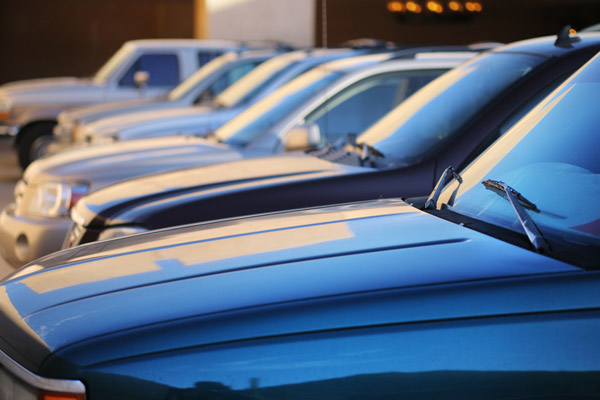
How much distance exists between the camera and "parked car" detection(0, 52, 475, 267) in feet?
19.5

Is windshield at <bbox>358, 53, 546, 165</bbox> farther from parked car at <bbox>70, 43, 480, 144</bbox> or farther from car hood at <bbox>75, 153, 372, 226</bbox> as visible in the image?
parked car at <bbox>70, 43, 480, 144</bbox>

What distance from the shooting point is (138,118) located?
1033 centimetres

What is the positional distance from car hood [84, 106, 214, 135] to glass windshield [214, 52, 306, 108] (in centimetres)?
22

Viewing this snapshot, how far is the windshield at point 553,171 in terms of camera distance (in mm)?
2467

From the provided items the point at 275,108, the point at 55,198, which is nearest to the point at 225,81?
the point at 275,108

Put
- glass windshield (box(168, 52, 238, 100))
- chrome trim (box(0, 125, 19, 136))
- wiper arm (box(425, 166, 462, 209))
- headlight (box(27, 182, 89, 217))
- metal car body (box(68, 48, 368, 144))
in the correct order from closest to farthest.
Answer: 1. wiper arm (box(425, 166, 462, 209))
2. headlight (box(27, 182, 89, 217))
3. metal car body (box(68, 48, 368, 144))
4. glass windshield (box(168, 52, 238, 100))
5. chrome trim (box(0, 125, 19, 136))

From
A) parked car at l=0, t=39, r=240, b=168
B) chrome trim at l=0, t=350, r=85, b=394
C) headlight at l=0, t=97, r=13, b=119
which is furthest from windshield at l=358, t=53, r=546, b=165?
headlight at l=0, t=97, r=13, b=119

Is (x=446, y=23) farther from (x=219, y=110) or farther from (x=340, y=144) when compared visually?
(x=340, y=144)

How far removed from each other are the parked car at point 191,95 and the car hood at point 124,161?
167 inches

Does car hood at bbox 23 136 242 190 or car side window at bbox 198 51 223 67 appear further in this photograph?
car side window at bbox 198 51 223 67

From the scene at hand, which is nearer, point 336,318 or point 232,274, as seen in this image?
point 336,318

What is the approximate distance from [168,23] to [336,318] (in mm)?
28137

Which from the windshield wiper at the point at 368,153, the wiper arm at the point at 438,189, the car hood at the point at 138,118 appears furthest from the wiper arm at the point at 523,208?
the car hood at the point at 138,118

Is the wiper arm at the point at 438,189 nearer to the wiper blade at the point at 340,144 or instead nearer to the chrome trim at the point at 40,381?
the chrome trim at the point at 40,381
